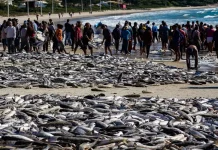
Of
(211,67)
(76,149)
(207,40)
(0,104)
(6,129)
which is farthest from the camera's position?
(207,40)

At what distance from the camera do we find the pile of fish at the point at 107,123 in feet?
30.1

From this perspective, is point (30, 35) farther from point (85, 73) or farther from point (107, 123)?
point (107, 123)

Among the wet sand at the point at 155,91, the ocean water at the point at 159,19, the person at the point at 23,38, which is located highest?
the person at the point at 23,38

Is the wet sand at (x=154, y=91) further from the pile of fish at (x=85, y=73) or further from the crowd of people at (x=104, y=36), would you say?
the crowd of people at (x=104, y=36)

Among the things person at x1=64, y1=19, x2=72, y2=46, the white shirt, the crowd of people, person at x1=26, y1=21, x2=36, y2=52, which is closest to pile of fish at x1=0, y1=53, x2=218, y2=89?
the white shirt

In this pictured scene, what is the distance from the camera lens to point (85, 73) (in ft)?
62.9

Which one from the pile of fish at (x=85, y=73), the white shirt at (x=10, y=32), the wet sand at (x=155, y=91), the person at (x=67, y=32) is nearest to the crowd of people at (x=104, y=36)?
the white shirt at (x=10, y=32)

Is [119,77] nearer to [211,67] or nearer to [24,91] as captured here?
[24,91]

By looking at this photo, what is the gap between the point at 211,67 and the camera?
2253 centimetres

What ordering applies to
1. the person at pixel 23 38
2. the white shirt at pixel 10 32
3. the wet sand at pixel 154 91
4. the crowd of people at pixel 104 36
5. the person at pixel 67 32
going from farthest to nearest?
the person at pixel 67 32, the person at pixel 23 38, the white shirt at pixel 10 32, the crowd of people at pixel 104 36, the wet sand at pixel 154 91

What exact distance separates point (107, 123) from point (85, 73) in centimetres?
895

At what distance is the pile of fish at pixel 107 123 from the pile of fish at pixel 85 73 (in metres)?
3.92

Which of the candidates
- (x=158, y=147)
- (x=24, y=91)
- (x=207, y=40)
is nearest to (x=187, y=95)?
(x=24, y=91)

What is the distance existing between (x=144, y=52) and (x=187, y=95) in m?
13.2
